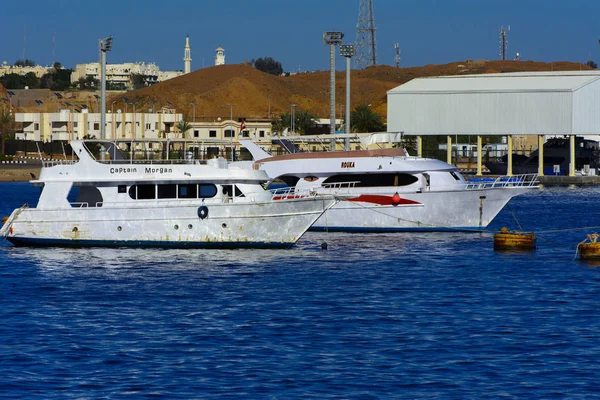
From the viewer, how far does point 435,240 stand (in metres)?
52.6

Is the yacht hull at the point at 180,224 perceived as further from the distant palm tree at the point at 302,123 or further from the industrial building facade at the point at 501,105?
the distant palm tree at the point at 302,123

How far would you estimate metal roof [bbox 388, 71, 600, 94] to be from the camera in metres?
110

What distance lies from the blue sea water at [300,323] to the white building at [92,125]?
4893 inches

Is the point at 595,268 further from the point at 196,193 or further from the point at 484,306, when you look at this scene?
the point at 196,193

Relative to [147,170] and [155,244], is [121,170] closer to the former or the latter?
[147,170]

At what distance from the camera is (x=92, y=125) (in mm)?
177250

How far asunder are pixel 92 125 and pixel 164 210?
446 feet

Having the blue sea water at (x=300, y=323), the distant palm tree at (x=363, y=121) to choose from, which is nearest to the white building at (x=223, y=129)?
the distant palm tree at (x=363, y=121)

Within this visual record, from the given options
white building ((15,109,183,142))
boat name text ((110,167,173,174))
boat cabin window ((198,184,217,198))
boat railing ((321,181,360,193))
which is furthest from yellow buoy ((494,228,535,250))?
white building ((15,109,183,142))

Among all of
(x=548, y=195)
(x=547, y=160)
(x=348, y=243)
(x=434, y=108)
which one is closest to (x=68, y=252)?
(x=348, y=243)

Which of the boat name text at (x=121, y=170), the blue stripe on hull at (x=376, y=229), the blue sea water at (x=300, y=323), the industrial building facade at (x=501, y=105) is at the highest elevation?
the industrial building facade at (x=501, y=105)

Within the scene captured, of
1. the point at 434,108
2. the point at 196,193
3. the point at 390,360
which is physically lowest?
the point at 390,360

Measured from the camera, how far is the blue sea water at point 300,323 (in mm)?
24453

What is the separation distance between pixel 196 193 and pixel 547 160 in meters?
87.8
